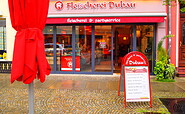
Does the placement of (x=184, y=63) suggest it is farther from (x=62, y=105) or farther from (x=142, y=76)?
(x=62, y=105)

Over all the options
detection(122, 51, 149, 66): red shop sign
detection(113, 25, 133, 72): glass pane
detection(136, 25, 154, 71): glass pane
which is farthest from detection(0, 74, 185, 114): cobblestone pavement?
detection(113, 25, 133, 72): glass pane

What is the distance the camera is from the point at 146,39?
32.8 ft

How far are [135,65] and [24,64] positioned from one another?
311cm

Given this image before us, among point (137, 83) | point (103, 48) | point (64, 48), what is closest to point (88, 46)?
point (103, 48)

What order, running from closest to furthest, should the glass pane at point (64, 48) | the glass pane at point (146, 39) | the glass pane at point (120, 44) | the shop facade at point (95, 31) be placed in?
the shop facade at point (95, 31) → the glass pane at point (146, 39) → the glass pane at point (64, 48) → the glass pane at point (120, 44)

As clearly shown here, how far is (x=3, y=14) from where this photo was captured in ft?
34.9

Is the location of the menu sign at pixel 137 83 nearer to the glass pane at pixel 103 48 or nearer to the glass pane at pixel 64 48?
the glass pane at pixel 103 48

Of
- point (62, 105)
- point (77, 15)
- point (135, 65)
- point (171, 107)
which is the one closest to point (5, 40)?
point (77, 15)

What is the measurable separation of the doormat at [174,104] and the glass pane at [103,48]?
4.42 metres

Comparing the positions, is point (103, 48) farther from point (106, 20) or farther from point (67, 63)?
point (67, 63)

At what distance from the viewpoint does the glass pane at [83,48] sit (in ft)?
33.3

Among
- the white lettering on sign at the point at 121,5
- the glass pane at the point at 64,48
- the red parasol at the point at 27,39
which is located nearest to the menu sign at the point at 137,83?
the red parasol at the point at 27,39

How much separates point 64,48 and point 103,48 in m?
1.97

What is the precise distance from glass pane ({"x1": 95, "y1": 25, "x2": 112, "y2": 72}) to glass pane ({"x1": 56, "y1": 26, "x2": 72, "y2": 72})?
135 cm
